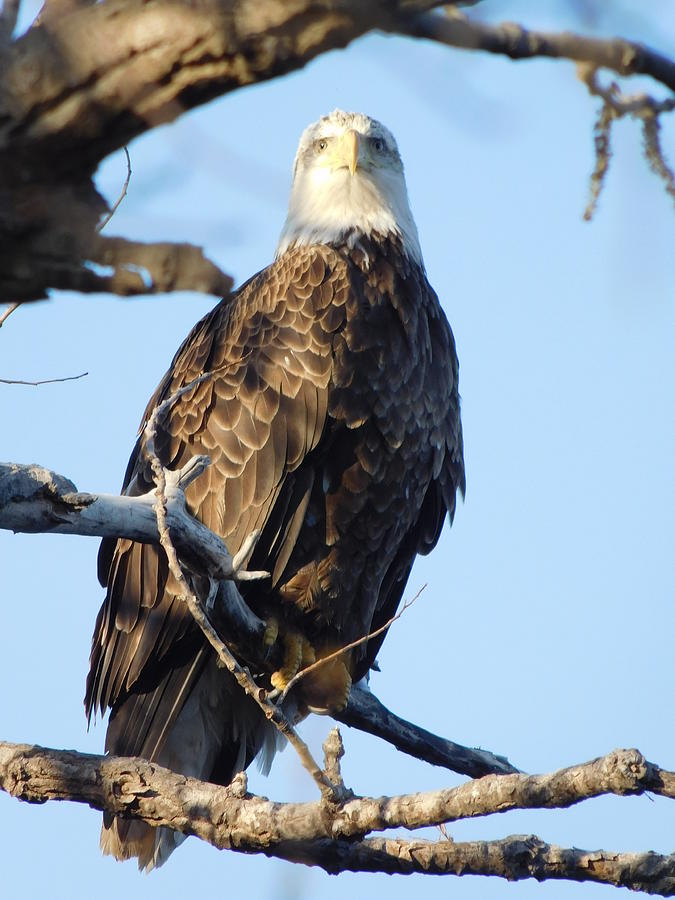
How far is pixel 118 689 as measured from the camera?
493 cm

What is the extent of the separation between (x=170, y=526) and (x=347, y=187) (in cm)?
313

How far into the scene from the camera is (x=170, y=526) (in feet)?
9.81

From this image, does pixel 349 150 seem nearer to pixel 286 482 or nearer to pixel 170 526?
pixel 286 482

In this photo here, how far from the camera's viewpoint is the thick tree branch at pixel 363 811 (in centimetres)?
301

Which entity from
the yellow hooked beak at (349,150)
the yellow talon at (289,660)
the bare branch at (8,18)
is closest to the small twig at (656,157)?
the bare branch at (8,18)

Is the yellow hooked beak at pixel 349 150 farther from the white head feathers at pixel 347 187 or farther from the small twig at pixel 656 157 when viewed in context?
the small twig at pixel 656 157

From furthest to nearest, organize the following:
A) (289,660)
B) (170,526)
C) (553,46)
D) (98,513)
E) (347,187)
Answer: (347,187) → (289,660) → (170,526) → (98,513) → (553,46)

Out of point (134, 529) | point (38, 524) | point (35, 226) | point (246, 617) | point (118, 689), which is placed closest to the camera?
point (35, 226)

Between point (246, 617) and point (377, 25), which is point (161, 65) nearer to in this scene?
point (377, 25)

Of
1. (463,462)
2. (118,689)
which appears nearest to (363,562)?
(463,462)

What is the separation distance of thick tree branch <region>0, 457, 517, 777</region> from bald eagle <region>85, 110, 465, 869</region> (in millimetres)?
415

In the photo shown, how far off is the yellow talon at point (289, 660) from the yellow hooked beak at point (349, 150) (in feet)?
7.68

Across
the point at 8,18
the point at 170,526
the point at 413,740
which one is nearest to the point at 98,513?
the point at 170,526

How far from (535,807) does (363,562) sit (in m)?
2.08
